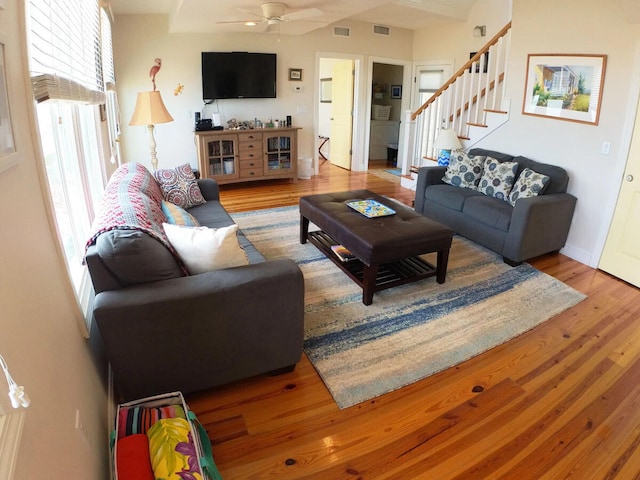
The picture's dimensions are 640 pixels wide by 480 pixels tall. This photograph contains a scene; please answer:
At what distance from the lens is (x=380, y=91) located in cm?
848

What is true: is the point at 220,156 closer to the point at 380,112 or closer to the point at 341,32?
the point at 341,32

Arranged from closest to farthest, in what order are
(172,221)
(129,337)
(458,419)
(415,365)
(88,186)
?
(129,337) → (458,419) → (415,365) → (172,221) → (88,186)

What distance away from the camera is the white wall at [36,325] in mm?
1012

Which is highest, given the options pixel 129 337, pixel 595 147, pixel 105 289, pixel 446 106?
pixel 446 106

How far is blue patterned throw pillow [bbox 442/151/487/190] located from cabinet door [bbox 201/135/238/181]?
10.3 feet

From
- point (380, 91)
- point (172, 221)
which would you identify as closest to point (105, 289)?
point (172, 221)

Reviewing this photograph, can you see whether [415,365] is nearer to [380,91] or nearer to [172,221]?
[172,221]

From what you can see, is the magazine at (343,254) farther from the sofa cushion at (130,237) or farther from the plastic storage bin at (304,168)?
the plastic storage bin at (304,168)

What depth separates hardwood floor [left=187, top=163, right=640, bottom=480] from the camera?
176 centimetres

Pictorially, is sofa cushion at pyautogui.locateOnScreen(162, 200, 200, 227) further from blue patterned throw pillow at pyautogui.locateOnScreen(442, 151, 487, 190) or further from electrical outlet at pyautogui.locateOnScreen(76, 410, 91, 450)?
blue patterned throw pillow at pyautogui.locateOnScreen(442, 151, 487, 190)

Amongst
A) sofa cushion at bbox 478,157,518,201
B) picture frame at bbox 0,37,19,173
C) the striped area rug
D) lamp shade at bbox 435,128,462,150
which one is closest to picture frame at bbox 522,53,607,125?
sofa cushion at bbox 478,157,518,201

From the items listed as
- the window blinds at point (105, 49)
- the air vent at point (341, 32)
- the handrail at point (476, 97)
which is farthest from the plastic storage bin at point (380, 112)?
the window blinds at point (105, 49)

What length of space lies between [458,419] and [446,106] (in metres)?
4.70

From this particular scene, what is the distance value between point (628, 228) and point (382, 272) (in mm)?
2046
